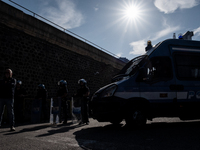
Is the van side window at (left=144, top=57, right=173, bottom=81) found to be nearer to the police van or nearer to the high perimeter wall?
the police van

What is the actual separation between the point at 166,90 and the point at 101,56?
38.1 ft

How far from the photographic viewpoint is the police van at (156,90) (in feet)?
15.9

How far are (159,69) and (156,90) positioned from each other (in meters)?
0.62

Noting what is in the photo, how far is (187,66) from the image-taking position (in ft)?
18.0

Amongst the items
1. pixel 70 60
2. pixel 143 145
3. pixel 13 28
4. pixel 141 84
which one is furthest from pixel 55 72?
pixel 143 145

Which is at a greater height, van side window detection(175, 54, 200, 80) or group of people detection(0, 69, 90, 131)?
van side window detection(175, 54, 200, 80)

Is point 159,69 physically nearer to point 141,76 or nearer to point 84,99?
point 141,76

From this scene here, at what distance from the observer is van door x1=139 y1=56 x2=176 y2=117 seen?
4.98 metres

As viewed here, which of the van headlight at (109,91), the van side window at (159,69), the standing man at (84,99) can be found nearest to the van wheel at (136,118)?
the van headlight at (109,91)

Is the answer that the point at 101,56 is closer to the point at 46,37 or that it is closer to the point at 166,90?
the point at 46,37

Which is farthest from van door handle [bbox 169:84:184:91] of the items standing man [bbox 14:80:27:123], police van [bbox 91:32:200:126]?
standing man [bbox 14:80:27:123]

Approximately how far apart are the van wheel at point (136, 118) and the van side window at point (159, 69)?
0.96 meters

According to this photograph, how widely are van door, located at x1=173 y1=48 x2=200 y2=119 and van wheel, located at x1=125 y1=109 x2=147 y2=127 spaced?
119 centimetres

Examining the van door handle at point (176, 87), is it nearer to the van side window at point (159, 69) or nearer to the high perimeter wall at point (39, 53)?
the van side window at point (159, 69)
